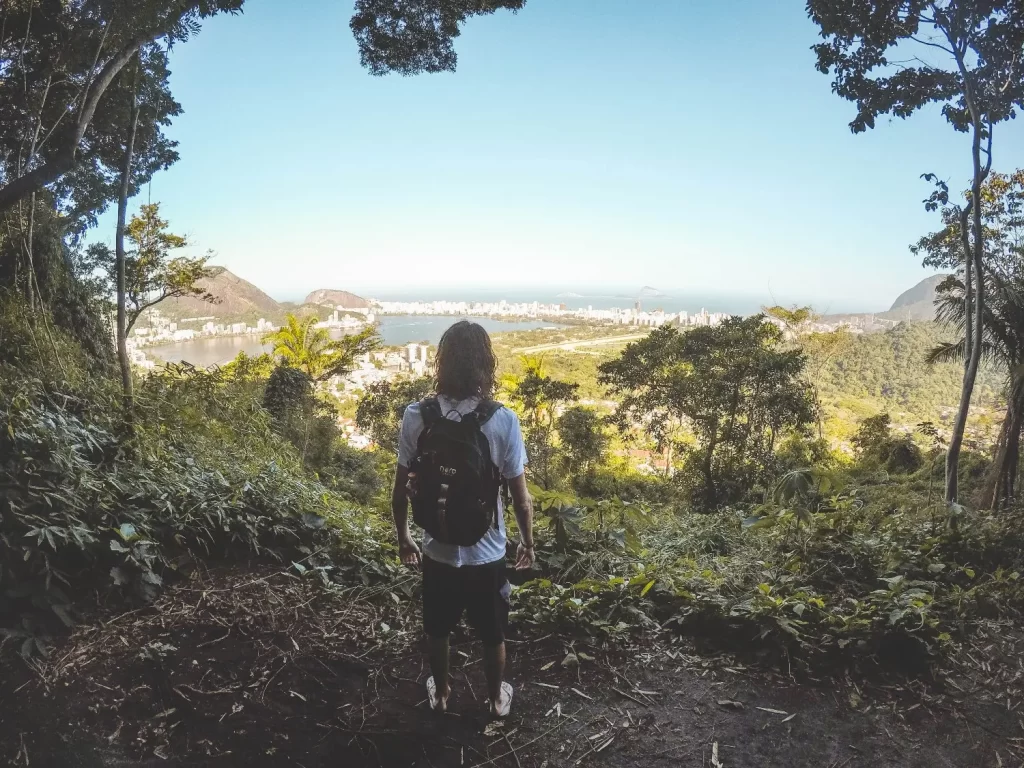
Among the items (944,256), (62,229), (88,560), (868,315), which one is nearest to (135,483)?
(88,560)

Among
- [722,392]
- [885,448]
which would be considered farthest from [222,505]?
[885,448]

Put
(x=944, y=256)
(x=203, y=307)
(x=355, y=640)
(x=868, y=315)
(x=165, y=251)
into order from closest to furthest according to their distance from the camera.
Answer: (x=355, y=640) < (x=944, y=256) < (x=165, y=251) < (x=203, y=307) < (x=868, y=315)

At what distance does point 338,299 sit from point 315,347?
15.3 meters

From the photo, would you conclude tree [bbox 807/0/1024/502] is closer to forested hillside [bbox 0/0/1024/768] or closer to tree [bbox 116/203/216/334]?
forested hillside [bbox 0/0/1024/768]

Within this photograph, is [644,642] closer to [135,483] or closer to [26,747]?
[26,747]

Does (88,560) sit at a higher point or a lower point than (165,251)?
lower

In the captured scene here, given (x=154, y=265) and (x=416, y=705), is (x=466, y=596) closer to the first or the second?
(x=416, y=705)

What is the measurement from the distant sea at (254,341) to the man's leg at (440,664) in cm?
533

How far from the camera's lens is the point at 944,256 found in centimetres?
898

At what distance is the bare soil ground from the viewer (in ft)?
6.00

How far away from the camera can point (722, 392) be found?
11.8 meters

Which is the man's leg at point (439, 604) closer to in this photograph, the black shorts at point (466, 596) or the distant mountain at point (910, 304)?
the black shorts at point (466, 596)

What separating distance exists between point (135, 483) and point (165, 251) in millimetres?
12702

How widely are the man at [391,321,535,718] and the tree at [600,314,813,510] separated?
35.0 ft
